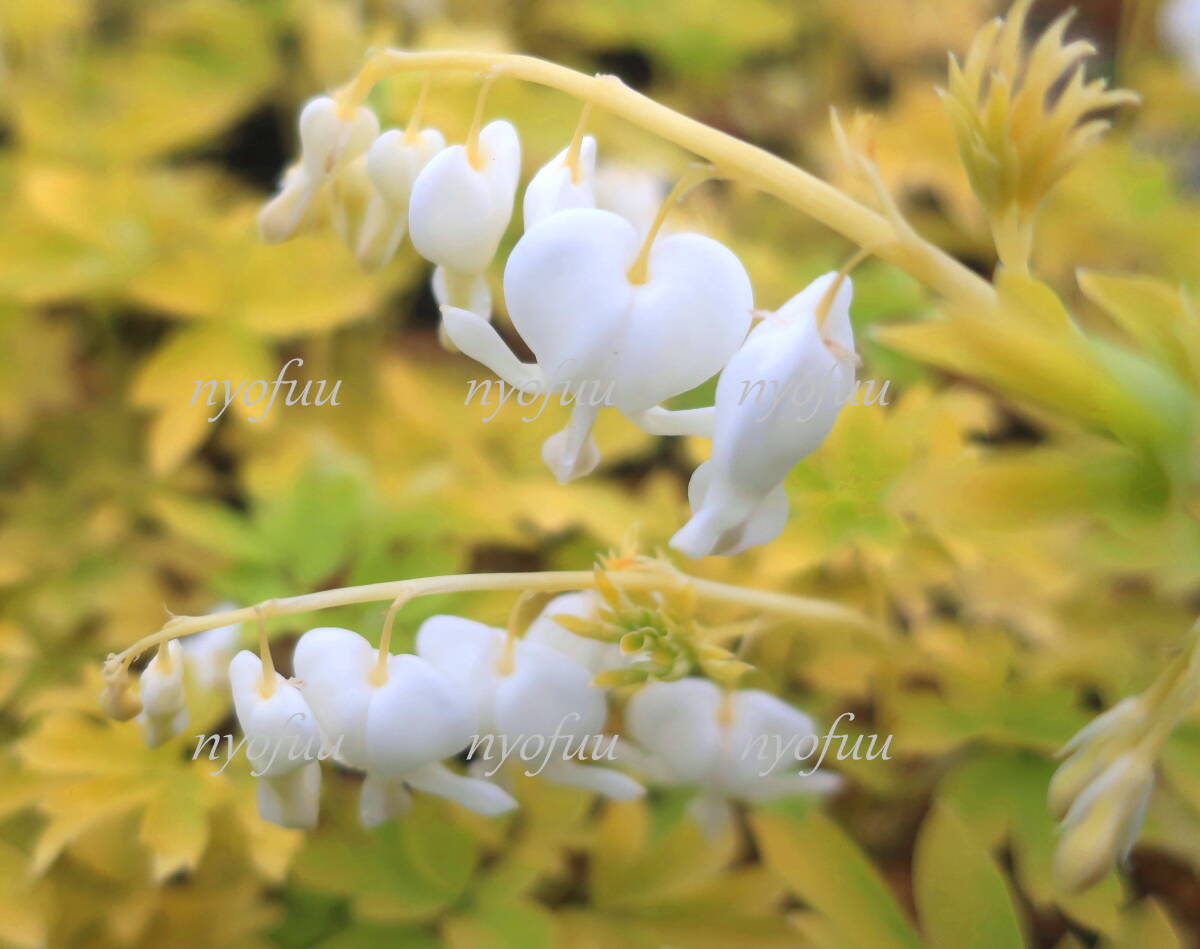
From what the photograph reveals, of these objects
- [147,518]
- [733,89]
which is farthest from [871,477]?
[733,89]

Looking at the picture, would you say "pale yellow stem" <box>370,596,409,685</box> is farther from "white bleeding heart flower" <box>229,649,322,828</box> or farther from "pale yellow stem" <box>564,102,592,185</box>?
"pale yellow stem" <box>564,102,592,185</box>

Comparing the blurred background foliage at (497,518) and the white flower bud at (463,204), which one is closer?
the white flower bud at (463,204)

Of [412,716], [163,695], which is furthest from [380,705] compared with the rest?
[163,695]

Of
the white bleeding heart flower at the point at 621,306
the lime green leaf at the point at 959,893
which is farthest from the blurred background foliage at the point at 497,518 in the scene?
the white bleeding heart flower at the point at 621,306

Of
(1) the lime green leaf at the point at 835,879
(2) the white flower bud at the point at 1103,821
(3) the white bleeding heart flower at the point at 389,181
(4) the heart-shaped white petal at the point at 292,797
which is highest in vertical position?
(3) the white bleeding heart flower at the point at 389,181

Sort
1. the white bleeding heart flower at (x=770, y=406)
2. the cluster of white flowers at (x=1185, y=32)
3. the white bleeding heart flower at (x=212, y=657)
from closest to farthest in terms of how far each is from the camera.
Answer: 1. the white bleeding heart flower at (x=770, y=406)
2. the white bleeding heart flower at (x=212, y=657)
3. the cluster of white flowers at (x=1185, y=32)

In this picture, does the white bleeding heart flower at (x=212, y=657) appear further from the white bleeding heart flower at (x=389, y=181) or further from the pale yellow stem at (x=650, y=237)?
the pale yellow stem at (x=650, y=237)
